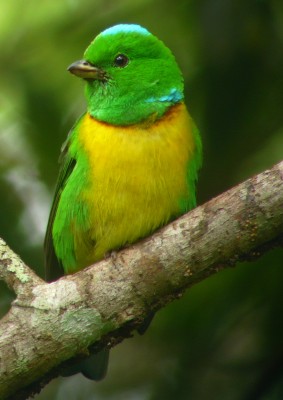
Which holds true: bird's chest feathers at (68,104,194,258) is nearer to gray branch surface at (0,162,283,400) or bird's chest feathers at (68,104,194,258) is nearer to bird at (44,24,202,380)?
bird at (44,24,202,380)

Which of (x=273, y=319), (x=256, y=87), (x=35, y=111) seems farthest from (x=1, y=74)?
(x=273, y=319)

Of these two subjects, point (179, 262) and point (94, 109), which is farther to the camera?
point (94, 109)

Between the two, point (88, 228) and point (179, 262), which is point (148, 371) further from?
point (179, 262)

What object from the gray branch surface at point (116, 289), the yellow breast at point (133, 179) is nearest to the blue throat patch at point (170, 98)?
the yellow breast at point (133, 179)

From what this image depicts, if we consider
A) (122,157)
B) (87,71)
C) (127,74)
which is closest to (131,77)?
(127,74)

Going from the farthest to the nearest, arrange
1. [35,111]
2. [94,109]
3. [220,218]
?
[35,111] → [94,109] → [220,218]

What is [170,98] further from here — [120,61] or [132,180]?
[132,180]

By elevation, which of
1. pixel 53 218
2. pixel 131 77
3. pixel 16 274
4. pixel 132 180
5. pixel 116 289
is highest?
pixel 131 77
